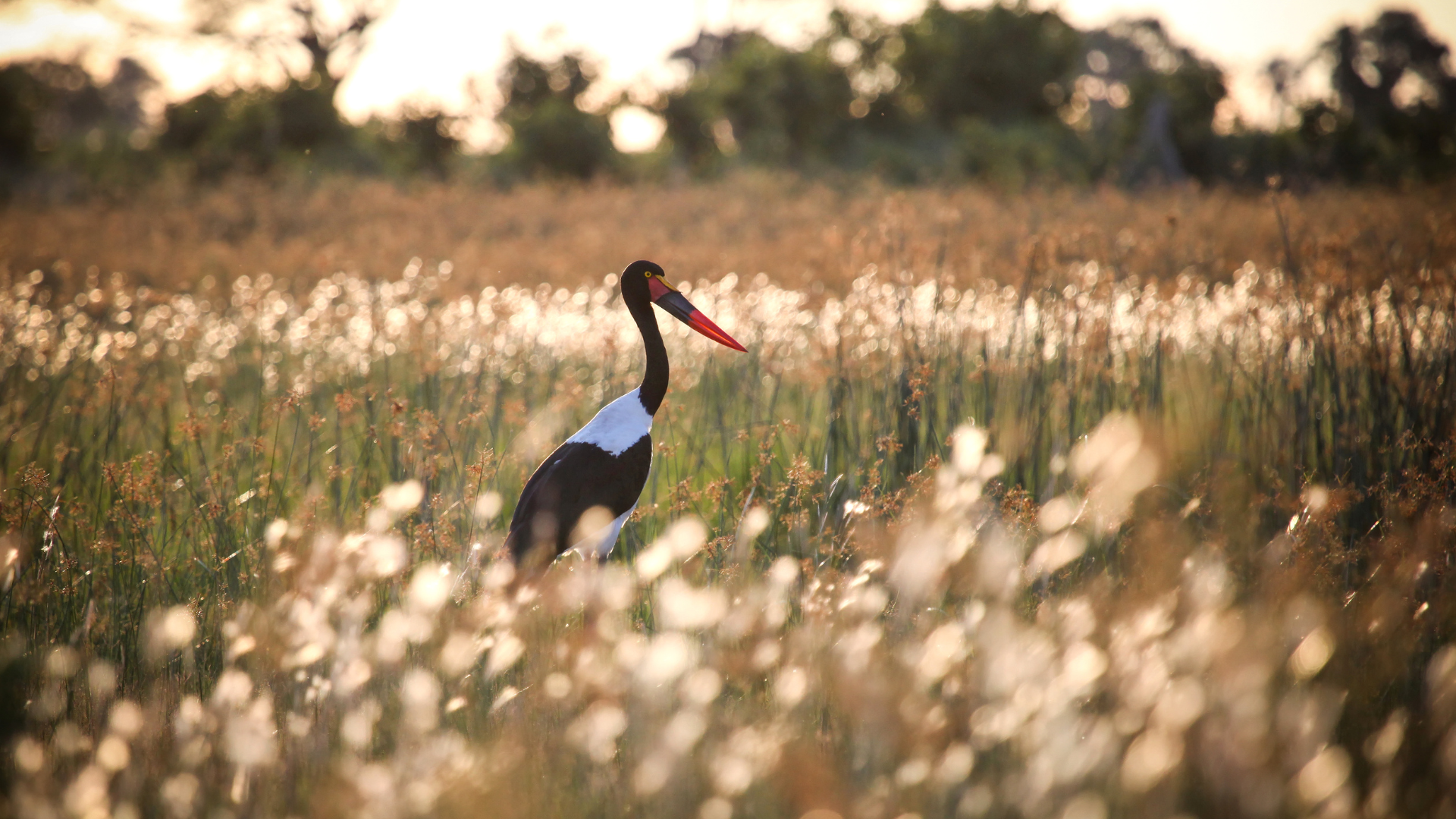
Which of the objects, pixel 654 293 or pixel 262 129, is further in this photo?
pixel 262 129

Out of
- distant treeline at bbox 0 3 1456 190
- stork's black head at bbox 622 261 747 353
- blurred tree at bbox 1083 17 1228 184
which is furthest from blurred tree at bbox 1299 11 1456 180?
stork's black head at bbox 622 261 747 353

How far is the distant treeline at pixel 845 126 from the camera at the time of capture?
739 inches

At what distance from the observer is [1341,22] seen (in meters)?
29.0

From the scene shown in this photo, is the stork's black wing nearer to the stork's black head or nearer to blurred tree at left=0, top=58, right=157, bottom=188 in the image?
the stork's black head

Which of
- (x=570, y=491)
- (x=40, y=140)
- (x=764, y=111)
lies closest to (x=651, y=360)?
(x=570, y=491)

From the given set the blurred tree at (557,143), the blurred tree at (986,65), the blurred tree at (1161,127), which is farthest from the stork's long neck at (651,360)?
the blurred tree at (986,65)

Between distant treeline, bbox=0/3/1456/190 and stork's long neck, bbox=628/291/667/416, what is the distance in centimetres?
1428

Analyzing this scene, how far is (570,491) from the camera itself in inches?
140

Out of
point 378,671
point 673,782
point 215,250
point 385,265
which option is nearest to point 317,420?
point 378,671

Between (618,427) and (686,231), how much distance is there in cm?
1013

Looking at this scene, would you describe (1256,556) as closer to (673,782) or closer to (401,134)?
(673,782)

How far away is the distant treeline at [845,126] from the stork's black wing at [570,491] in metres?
14.9

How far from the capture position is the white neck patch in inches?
147

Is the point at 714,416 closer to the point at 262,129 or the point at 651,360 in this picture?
the point at 651,360
